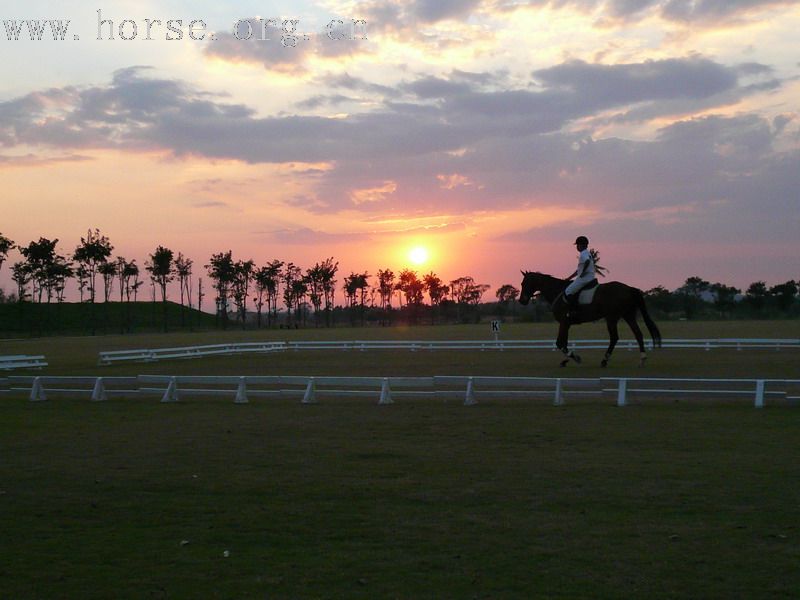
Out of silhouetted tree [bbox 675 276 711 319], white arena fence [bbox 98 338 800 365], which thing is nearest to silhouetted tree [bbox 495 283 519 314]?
silhouetted tree [bbox 675 276 711 319]

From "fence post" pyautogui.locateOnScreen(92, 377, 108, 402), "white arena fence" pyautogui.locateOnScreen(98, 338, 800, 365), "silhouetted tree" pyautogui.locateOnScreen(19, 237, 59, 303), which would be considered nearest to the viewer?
"fence post" pyautogui.locateOnScreen(92, 377, 108, 402)

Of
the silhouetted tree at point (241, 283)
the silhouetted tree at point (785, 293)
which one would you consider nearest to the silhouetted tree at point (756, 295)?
the silhouetted tree at point (785, 293)

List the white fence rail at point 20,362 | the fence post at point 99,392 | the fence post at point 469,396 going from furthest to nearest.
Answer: the white fence rail at point 20,362, the fence post at point 99,392, the fence post at point 469,396

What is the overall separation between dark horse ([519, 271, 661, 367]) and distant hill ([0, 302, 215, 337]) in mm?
96415

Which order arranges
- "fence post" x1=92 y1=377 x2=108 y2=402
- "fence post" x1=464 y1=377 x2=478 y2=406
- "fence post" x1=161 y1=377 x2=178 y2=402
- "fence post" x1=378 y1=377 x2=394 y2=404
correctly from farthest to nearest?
"fence post" x1=92 y1=377 x2=108 y2=402, "fence post" x1=161 y1=377 x2=178 y2=402, "fence post" x1=378 y1=377 x2=394 y2=404, "fence post" x1=464 y1=377 x2=478 y2=406

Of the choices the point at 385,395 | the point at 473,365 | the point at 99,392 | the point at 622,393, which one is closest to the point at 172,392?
the point at 99,392

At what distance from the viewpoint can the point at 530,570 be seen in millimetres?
7109

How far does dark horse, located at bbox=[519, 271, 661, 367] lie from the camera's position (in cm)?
2793

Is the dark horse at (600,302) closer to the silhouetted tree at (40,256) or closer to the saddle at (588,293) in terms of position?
the saddle at (588,293)

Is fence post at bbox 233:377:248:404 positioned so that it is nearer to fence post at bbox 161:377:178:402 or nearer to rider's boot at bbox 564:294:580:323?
fence post at bbox 161:377:178:402

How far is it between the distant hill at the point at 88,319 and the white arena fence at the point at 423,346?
7070 cm

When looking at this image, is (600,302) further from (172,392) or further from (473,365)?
(172,392)

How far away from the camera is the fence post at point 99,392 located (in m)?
22.9

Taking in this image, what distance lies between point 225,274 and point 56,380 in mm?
140908
